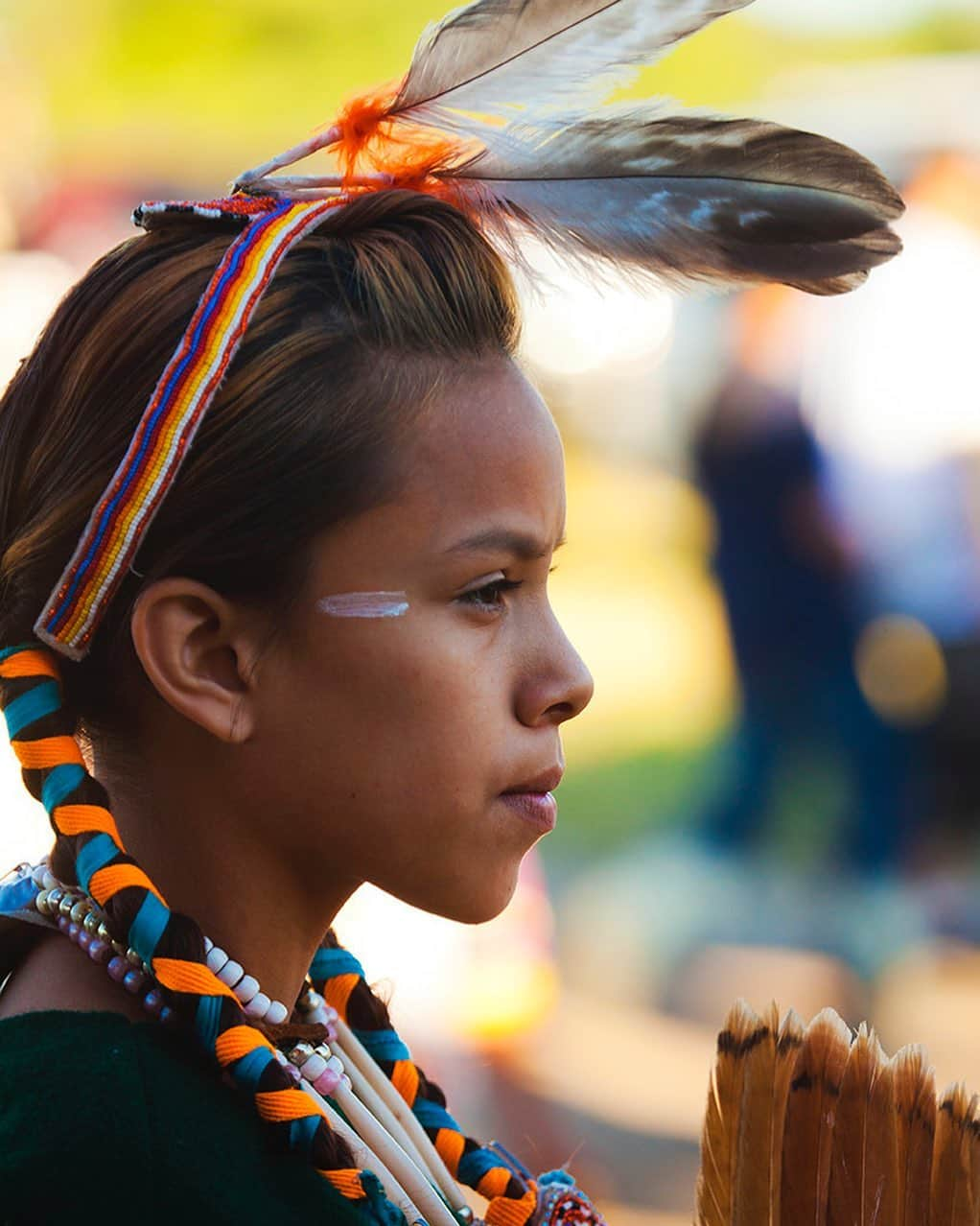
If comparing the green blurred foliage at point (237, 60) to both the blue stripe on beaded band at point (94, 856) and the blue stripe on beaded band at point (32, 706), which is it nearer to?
the blue stripe on beaded band at point (32, 706)

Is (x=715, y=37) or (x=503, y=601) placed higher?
(x=715, y=37)

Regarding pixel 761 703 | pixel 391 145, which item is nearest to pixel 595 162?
pixel 391 145

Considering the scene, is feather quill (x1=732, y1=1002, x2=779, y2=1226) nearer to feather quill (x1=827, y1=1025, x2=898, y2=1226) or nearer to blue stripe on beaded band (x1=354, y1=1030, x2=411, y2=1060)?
feather quill (x1=827, y1=1025, x2=898, y2=1226)

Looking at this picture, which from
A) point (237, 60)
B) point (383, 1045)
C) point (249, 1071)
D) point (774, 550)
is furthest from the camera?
point (237, 60)

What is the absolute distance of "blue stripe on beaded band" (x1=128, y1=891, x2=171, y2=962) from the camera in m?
1.42

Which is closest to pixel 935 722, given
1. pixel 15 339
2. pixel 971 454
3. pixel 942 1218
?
pixel 971 454

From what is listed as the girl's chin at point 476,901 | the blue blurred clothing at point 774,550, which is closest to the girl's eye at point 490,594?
the girl's chin at point 476,901

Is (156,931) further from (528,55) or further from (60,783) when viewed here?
(528,55)

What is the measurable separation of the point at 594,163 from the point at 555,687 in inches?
24.6

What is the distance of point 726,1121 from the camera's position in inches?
65.7

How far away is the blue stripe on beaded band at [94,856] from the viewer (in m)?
1.46

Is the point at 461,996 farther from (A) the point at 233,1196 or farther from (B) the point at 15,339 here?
(A) the point at 233,1196

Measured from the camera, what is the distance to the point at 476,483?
5.08 ft

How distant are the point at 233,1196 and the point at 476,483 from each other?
2.31ft
